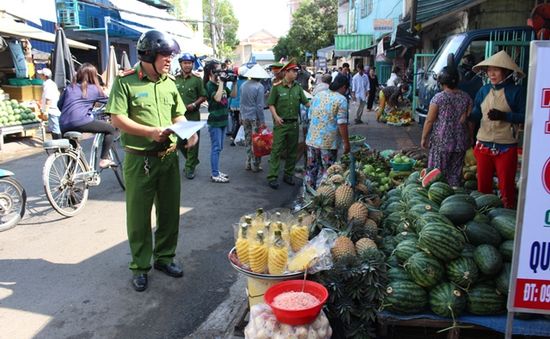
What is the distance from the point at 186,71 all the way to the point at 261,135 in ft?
5.64

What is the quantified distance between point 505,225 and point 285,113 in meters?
4.71

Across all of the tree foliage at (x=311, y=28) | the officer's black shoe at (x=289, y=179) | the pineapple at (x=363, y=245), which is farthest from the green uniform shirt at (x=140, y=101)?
the tree foliage at (x=311, y=28)

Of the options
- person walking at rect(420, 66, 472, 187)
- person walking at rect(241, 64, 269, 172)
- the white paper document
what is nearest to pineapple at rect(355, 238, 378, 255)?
the white paper document

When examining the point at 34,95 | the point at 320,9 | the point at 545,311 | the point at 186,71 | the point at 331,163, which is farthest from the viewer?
the point at 320,9

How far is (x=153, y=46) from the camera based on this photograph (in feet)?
13.3

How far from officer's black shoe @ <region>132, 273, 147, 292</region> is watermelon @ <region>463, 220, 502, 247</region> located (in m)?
2.82

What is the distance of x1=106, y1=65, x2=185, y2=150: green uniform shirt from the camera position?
4074 millimetres

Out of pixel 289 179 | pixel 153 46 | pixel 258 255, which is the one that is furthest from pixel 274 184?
pixel 258 255

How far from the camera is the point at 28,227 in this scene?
6059 mm

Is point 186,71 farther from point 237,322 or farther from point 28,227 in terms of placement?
point 237,322

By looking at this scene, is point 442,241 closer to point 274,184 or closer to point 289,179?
point 274,184

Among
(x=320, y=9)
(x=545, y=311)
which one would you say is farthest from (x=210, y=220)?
(x=320, y=9)

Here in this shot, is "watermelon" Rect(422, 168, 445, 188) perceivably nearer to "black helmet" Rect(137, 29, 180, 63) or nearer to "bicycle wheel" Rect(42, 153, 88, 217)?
"black helmet" Rect(137, 29, 180, 63)

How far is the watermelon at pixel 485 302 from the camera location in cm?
305
